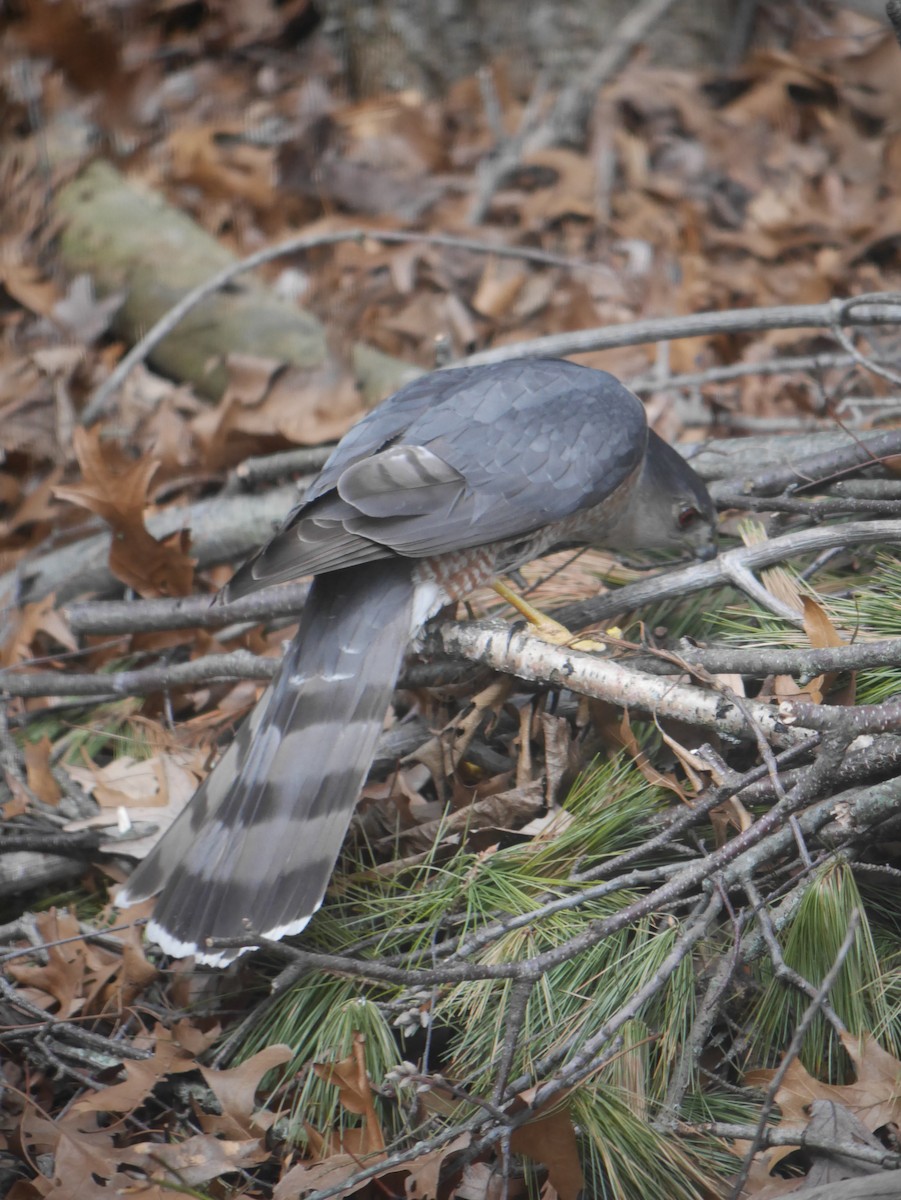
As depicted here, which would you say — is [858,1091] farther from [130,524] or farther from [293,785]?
[130,524]

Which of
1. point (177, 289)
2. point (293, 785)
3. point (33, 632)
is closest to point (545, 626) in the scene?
point (293, 785)

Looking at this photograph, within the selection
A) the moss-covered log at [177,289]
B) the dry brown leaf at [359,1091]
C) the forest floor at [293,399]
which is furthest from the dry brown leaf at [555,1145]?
the moss-covered log at [177,289]

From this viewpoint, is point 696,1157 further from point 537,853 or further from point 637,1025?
point 537,853

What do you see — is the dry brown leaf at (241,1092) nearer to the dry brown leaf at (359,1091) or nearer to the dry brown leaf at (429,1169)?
the dry brown leaf at (359,1091)

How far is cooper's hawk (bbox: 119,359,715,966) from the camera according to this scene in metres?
2.46

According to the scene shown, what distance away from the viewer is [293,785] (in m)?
2.53

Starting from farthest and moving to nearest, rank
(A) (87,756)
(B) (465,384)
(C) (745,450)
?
(C) (745,450), (A) (87,756), (B) (465,384)

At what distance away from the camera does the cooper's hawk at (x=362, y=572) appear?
2459 mm

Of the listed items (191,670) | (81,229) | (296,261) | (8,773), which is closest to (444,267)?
(296,261)

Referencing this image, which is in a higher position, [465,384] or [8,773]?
[465,384]

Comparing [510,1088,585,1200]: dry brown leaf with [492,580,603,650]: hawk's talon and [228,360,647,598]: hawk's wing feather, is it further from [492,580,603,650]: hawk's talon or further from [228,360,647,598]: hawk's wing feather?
[228,360,647,598]: hawk's wing feather

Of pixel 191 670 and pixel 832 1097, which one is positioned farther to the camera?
pixel 191 670

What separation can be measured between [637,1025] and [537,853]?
0.46 meters

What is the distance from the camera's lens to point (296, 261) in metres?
5.72
